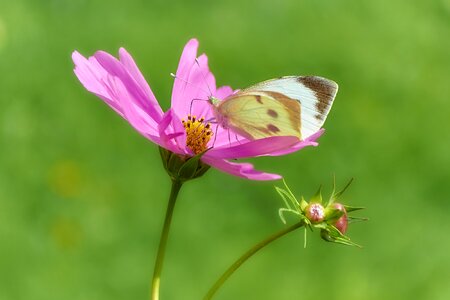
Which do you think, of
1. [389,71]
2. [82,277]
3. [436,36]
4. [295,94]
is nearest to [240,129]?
[295,94]

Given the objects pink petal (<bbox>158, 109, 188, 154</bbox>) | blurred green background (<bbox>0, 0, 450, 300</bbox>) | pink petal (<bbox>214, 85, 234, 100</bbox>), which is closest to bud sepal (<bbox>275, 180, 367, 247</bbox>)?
pink petal (<bbox>158, 109, 188, 154</bbox>)

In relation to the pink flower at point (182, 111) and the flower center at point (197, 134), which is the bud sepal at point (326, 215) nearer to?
the pink flower at point (182, 111)

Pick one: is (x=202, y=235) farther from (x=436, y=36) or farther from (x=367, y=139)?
(x=436, y=36)

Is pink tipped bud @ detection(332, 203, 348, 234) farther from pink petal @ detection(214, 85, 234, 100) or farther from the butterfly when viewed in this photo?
pink petal @ detection(214, 85, 234, 100)

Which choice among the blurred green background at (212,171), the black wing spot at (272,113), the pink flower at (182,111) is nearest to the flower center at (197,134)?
the pink flower at (182,111)

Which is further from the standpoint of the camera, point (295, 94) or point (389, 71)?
point (389, 71)
